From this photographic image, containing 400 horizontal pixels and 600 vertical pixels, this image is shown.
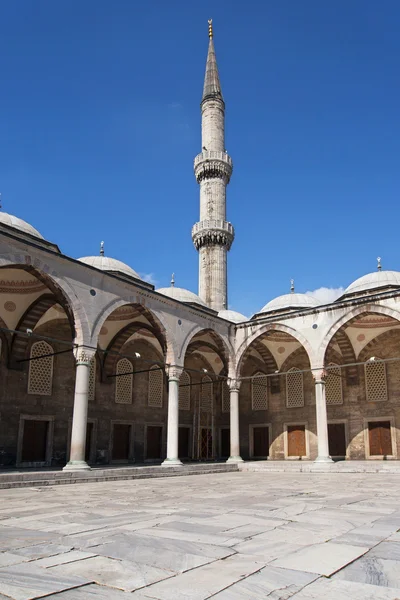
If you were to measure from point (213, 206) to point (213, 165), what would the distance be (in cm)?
231

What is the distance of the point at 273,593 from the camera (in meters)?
2.78

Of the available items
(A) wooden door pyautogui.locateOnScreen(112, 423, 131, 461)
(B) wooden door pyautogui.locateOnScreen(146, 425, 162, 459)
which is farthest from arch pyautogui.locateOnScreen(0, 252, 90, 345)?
(B) wooden door pyautogui.locateOnScreen(146, 425, 162, 459)

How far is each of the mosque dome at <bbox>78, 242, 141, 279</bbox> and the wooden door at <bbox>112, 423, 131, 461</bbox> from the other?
19.9 feet

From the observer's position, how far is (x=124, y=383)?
1900cm

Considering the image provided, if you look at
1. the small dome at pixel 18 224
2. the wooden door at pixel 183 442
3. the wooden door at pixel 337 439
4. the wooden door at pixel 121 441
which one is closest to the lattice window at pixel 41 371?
the wooden door at pixel 121 441

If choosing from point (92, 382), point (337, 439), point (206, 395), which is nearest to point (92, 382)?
point (92, 382)

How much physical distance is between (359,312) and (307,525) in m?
11.9

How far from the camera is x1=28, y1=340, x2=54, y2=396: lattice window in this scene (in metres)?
16.1

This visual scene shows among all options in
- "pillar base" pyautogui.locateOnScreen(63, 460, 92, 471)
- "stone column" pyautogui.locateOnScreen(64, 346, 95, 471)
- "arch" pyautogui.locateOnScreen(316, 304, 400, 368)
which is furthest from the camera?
"arch" pyautogui.locateOnScreen(316, 304, 400, 368)

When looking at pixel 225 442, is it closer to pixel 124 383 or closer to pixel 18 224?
pixel 124 383

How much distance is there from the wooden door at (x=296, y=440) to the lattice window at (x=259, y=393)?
62.3 inches

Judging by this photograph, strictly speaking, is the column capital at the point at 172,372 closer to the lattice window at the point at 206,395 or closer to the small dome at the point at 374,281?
the lattice window at the point at 206,395

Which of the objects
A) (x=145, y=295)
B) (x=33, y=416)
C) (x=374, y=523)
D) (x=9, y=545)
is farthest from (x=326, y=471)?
(x=9, y=545)

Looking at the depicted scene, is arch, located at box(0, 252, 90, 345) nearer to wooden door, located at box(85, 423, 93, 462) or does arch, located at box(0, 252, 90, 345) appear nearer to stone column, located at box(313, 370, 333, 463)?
wooden door, located at box(85, 423, 93, 462)
